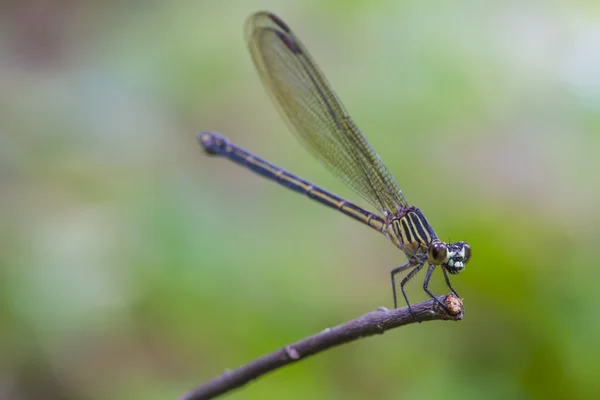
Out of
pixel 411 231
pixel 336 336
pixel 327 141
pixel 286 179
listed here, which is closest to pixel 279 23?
pixel 327 141

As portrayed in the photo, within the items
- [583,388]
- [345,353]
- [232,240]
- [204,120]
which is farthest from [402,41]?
[583,388]

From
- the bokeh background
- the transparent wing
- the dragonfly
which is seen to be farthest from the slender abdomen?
the bokeh background

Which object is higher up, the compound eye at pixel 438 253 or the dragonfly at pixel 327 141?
the dragonfly at pixel 327 141

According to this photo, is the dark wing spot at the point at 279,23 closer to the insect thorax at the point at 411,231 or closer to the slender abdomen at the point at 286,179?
the slender abdomen at the point at 286,179

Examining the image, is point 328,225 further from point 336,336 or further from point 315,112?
point 336,336

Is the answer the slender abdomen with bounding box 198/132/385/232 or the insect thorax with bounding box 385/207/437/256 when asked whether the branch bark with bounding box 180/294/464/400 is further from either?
the slender abdomen with bounding box 198/132/385/232

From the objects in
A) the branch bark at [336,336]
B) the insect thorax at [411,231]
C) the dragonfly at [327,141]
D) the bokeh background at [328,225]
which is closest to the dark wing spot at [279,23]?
the dragonfly at [327,141]
